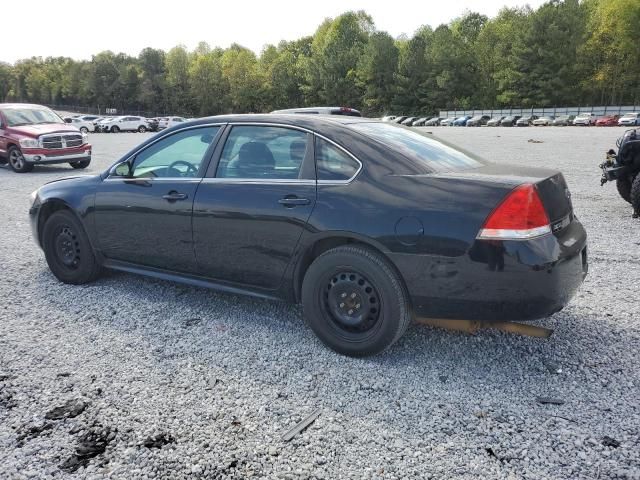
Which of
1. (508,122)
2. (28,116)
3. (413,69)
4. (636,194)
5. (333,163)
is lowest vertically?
(636,194)

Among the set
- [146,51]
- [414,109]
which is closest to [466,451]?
[414,109]

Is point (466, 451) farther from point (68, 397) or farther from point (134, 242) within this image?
point (134, 242)

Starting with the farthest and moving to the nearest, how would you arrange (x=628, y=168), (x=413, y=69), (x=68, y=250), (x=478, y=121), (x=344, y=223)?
(x=413, y=69), (x=478, y=121), (x=628, y=168), (x=68, y=250), (x=344, y=223)

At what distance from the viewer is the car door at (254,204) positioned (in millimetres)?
3594

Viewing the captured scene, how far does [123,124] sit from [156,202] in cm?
4953

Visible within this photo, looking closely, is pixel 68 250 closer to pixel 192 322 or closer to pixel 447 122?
pixel 192 322

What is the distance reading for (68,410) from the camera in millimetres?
2893

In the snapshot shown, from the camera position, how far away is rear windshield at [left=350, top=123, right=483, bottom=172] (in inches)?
138

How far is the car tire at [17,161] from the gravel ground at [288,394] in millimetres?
11674

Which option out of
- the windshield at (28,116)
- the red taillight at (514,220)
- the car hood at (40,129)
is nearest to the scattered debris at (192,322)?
the red taillight at (514,220)

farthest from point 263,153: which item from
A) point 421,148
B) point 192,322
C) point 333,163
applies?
point 192,322

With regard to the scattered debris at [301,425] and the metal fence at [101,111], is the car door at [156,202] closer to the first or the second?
the scattered debris at [301,425]

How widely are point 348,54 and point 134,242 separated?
86.4m

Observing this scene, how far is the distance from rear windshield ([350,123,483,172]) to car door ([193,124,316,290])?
51 centimetres
